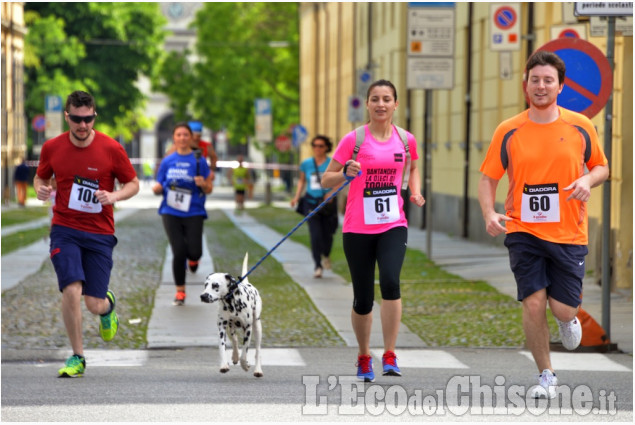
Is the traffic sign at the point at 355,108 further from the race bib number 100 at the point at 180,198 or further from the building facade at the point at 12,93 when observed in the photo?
the building facade at the point at 12,93

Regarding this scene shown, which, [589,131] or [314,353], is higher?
[589,131]

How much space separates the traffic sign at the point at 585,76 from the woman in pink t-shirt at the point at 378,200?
8.27ft

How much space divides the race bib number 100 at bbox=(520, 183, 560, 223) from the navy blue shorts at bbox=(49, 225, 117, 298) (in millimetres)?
3093

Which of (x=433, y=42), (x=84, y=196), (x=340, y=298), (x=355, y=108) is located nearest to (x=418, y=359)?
(x=84, y=196)

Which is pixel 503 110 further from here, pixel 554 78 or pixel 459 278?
pixel 554 78

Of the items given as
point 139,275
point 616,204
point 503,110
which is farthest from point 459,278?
point 503,110

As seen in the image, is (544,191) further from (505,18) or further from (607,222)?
(505,18)

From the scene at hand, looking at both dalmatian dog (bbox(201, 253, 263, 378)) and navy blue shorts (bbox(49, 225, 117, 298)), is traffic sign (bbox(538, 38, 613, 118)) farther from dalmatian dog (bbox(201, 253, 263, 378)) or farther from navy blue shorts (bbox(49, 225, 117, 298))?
navy blue shorts (bbox(49, 225, 117, 298))

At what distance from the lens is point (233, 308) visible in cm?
973

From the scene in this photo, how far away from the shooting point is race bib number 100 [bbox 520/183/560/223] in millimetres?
8016

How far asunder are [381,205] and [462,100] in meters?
23.4

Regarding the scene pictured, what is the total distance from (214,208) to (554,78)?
45075mm

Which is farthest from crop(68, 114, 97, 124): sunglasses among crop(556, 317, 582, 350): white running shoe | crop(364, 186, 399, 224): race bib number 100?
crop(556, 317, 582, 350): white running shoe

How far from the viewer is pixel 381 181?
9102 millimetres
